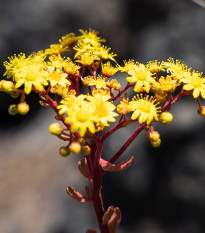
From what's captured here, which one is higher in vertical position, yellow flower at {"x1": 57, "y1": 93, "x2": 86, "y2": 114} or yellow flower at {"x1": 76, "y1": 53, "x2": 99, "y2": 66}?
yellow flower at {"x1": 76, "y1": 53, "x2": 99, "y2": 66}

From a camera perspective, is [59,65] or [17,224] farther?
[17,224]

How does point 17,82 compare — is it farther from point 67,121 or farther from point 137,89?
point 137,89

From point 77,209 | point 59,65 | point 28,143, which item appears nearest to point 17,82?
point 59,65

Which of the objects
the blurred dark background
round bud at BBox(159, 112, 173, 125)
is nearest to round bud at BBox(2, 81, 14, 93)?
round bud at BBox(159, 112, 173, 125)

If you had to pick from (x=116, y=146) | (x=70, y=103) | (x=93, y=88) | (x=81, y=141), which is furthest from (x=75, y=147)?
(x=116, y=146)

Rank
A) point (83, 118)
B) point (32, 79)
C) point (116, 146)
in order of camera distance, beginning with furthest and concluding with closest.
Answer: point (116, 146), point (32, 79), point (83, 118)

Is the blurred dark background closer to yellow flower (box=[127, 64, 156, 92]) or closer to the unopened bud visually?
yellow flower (box=[127, 64, 156, 92])

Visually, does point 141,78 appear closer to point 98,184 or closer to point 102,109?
point 102,109
